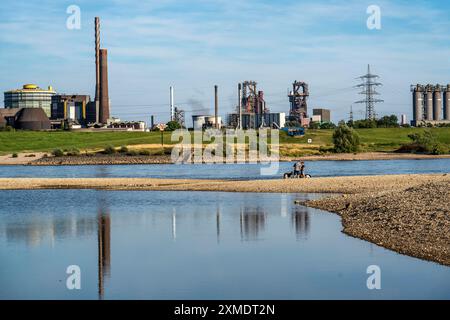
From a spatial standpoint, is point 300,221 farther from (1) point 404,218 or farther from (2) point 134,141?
(2) point 134,141

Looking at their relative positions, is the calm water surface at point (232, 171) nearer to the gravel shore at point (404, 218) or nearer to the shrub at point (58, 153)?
the gravel shore at point (404, 218)

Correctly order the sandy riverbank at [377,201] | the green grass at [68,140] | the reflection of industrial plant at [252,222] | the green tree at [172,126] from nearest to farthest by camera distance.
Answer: the sandy riverbank at [377,201], the reflection of industrial plant at [252,222], the green grass at [68,140], the green tree at [172,126]

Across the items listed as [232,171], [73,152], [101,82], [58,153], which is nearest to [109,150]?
[73,152]

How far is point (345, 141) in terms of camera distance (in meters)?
130

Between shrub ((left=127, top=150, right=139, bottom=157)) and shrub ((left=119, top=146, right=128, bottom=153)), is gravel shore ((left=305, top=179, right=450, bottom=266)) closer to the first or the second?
shrub ((left=127, top=150, right=139, bottom=157))

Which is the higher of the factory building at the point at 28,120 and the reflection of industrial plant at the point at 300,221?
the factory building at the point at 28,120

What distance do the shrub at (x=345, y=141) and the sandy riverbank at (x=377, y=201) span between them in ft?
218

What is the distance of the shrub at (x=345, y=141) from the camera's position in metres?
129

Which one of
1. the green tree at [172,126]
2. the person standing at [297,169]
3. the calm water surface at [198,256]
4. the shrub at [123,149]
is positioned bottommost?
the calm water surface at [198,256]

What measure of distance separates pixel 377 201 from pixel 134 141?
363ft

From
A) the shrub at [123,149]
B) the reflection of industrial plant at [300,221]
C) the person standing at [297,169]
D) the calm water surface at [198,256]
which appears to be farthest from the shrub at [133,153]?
the reflection of industrial plant at [300,221]

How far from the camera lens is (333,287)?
22562 millimetres

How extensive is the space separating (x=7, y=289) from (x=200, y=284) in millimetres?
5751
